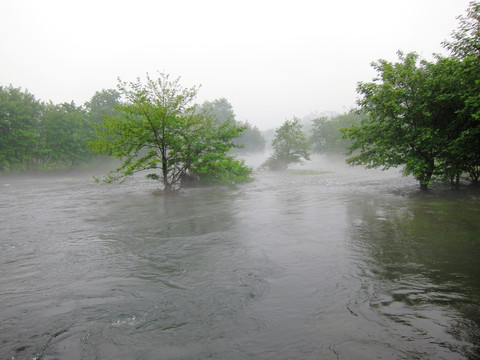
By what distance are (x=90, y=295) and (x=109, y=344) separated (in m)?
1.85

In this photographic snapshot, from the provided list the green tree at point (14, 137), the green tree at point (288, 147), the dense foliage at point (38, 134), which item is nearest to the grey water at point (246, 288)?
the green tree at point (14, 137)

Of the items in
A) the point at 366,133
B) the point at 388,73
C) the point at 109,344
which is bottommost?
the point at 109,344

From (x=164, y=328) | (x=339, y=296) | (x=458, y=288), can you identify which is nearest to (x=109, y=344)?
(x=164, y=328)

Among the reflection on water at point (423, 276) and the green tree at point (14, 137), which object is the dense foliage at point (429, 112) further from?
the green tree at point (14, 137)

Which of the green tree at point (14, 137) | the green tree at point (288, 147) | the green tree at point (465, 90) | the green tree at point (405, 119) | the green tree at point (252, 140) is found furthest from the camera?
the green tree at point (252, 140)

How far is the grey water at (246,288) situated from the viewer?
4090mm

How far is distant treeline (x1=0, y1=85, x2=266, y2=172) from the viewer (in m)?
34.8

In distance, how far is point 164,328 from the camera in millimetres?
4539

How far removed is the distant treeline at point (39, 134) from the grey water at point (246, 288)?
2461cm

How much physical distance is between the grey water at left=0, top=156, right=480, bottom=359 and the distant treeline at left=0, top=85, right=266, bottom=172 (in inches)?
969

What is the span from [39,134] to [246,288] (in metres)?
45.5

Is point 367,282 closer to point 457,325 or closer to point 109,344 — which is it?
point 457,325

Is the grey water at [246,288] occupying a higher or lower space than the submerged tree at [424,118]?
lower

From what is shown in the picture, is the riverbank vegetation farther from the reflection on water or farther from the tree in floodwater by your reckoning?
the reflection on water
